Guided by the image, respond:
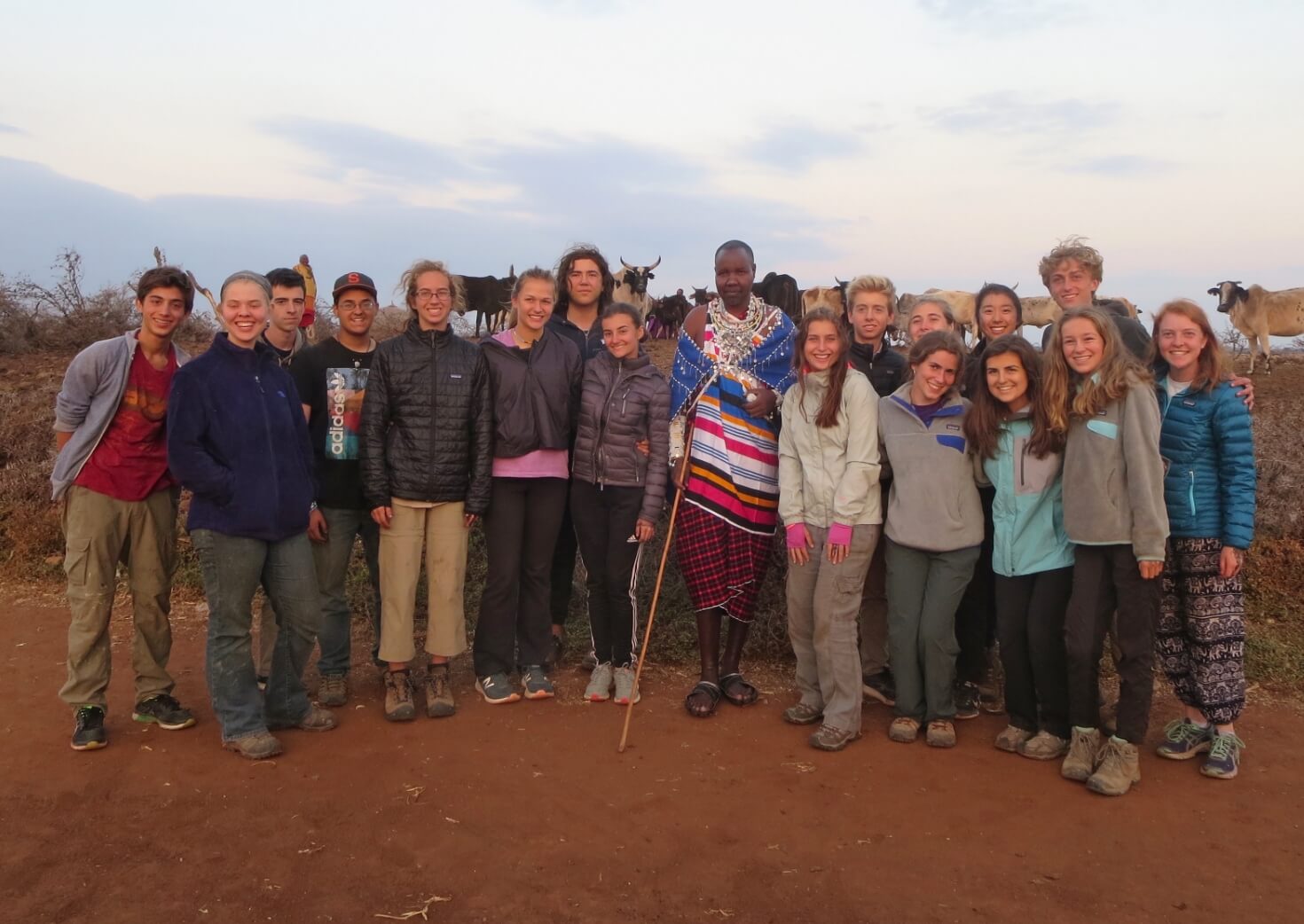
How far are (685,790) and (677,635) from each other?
1885 mm

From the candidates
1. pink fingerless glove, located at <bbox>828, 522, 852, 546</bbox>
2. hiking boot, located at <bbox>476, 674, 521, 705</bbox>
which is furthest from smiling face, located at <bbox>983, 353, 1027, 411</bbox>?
hiking boot, located at <bbox>476, 674, 521, 705</bbox>

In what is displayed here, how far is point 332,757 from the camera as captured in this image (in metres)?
4.07

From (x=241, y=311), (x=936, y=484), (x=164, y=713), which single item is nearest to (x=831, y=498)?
(x=936, y=484)

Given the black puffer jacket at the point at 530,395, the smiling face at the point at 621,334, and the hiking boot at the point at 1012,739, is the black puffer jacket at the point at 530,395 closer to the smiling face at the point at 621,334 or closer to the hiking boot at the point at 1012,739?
the smiling face at the point at 621,334

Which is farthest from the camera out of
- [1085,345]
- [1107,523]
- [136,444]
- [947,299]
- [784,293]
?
[947,299]

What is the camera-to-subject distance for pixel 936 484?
4.18 metres

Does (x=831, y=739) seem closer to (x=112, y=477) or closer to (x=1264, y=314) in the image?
(x=112, y=477)

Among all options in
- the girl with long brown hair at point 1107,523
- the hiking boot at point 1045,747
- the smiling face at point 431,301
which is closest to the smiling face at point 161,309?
the smiling face at point 431,301

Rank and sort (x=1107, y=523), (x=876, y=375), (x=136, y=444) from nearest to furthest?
(x=1107, y=523) → (x=136, y=444) → (x=876, y=375)

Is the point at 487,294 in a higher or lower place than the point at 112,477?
higher

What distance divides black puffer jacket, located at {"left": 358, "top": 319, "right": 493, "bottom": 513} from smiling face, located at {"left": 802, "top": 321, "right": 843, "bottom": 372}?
1482mm

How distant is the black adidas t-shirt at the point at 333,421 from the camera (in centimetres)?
451

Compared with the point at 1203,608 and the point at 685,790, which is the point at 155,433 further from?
the point at 1203,608

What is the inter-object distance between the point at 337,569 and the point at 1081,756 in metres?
3.39
